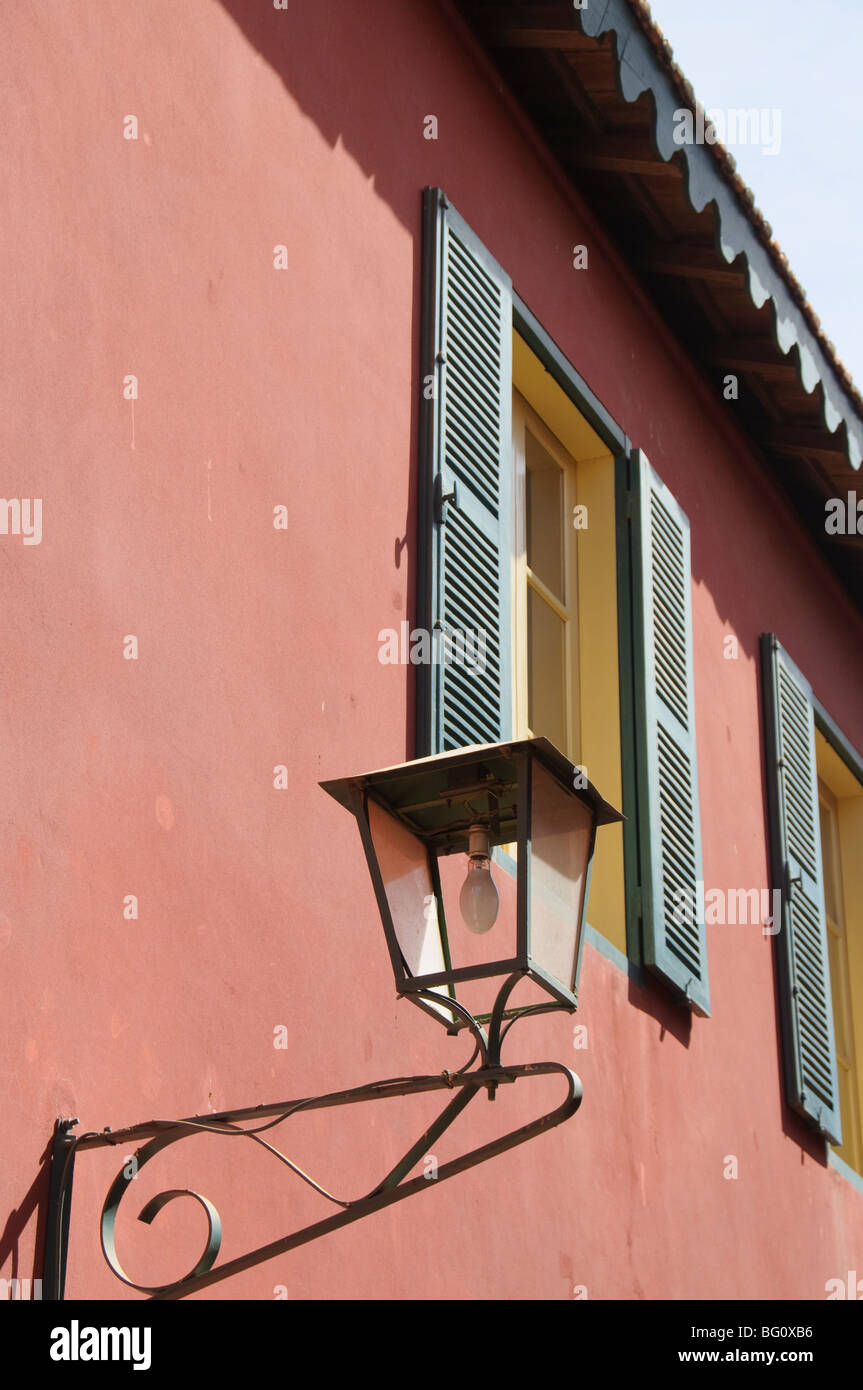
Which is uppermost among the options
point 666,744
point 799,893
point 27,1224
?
point 666,744

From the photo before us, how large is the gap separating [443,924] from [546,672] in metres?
2.59

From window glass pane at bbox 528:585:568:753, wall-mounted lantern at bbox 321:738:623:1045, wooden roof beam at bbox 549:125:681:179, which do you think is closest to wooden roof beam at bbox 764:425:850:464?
wooden roof beam at bbox 549:125:681:179

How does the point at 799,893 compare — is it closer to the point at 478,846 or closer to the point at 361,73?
the point at 361,73

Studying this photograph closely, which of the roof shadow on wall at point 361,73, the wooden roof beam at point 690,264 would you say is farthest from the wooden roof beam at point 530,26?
the wooden roof beam at point 690,264

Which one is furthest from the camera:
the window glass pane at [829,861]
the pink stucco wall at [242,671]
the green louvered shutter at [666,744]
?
the window glass pane at [829,861]

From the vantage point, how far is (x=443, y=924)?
3.15 meters

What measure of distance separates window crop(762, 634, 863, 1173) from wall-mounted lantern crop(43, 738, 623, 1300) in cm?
319

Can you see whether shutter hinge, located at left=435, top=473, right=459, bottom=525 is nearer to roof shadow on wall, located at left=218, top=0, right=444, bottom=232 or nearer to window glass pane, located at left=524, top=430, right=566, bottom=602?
roof shadow on wall, located at left=218, top=0, right=444, bottom=232

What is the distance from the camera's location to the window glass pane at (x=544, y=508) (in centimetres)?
588

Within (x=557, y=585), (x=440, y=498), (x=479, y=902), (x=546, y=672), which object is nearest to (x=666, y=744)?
(x=546, y=672)

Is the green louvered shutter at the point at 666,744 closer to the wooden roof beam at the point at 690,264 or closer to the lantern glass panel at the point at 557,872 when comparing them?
the wooden roof beam at the point at 690,264

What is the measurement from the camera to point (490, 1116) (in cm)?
436

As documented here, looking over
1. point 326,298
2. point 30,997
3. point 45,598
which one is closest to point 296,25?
point 326,298

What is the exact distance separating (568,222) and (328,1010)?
2.97 m
